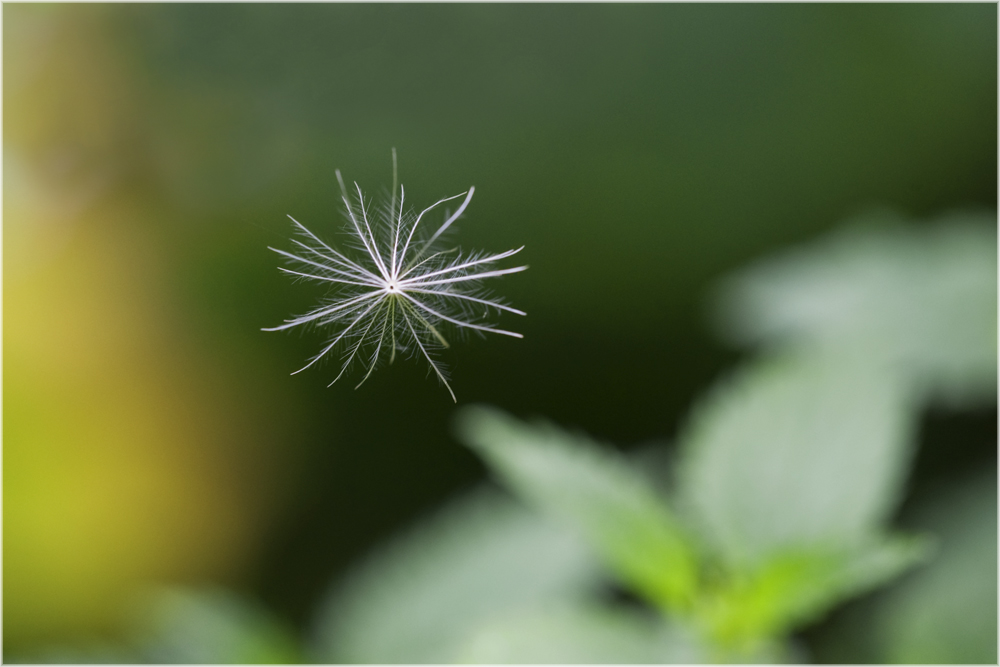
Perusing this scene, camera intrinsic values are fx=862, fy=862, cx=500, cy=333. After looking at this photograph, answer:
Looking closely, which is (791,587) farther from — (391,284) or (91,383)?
(91,383)

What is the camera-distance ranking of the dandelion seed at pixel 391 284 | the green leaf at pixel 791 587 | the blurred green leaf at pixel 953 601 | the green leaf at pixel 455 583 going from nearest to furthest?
the dandelion seed at pixel 391 284, the green leaf at pixel 791 587, the blurred green leaf at pixel 953 601, the green leaf at pixel 455 583

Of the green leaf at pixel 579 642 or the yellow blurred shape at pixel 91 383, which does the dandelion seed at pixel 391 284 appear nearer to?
the green leaf at pixel 579 642

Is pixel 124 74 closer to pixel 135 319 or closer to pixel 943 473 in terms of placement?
pixel 135 319

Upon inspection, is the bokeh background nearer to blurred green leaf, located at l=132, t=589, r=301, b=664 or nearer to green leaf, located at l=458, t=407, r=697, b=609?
blurred green leaf, located at l=132, t=589, r=301, b=664

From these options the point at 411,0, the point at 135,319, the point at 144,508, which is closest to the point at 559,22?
the point at 411,0

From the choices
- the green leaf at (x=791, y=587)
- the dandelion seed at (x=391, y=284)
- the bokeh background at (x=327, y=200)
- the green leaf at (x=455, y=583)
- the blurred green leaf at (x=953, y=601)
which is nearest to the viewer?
the dandelion seed at (x=391, y=284)

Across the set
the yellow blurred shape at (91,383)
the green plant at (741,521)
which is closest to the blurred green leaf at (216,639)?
the green plant at (741,521)

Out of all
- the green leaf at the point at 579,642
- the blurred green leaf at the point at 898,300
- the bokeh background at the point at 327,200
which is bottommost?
the green leaf at the point at 579,642
